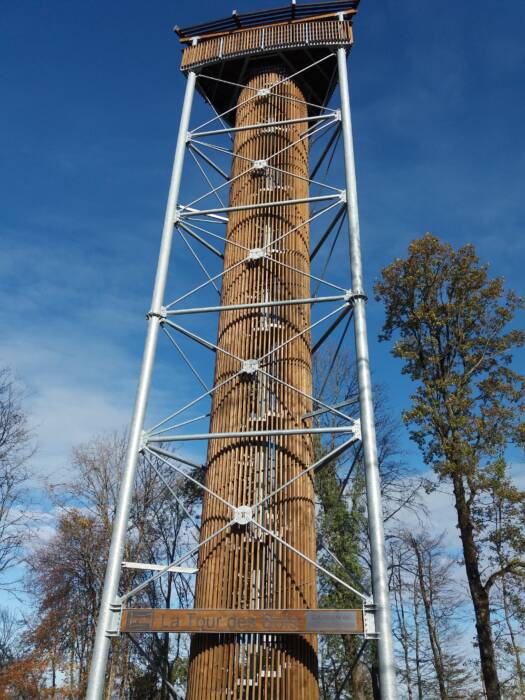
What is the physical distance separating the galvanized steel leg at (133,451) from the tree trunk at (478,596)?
8.31 metres

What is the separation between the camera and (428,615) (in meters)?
22.9

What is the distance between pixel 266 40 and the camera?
13211mm

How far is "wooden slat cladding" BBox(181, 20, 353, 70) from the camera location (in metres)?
12.8

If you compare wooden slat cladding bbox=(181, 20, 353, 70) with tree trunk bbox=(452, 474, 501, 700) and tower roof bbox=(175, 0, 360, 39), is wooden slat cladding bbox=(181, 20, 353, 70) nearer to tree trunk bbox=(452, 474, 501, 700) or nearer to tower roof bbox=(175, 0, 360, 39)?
tower roof bbox=(175, 0, 360, 39)

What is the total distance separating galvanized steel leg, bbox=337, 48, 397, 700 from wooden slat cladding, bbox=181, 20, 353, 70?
253cm

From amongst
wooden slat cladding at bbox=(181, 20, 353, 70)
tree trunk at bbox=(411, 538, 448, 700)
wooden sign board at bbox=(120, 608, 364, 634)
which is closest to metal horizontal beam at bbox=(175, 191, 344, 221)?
wooden slat cladding at bbox=(181, 20, 353, 70)

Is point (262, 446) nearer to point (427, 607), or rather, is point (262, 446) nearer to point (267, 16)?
point (267, 16)

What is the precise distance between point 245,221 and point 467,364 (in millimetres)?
7450

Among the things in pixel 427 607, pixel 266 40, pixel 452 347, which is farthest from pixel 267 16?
pixel 427 607

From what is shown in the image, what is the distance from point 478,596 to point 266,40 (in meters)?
13.8

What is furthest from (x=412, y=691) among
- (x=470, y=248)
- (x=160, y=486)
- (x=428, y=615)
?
(x=470, y=248)

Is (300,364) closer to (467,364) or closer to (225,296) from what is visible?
(225,296)

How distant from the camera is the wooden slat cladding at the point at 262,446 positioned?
24.8 ft

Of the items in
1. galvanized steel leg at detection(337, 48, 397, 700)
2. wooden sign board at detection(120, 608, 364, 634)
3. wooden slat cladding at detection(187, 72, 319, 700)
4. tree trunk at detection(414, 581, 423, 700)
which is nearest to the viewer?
galvanized steel leg at detection(337, 48, 397, 700)
